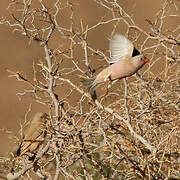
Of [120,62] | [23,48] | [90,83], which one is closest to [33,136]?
[90,83]

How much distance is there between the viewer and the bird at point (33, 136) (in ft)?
8.69

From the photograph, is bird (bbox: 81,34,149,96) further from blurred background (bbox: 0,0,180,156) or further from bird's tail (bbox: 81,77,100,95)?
blurred background (bbox: 0,0,180,156)

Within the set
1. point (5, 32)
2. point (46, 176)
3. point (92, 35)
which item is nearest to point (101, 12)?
point (92, 35)

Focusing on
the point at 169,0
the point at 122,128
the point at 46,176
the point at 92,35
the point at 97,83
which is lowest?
the point at 46,176

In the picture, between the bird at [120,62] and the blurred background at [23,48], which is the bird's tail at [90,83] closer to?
the bird at [120,62]

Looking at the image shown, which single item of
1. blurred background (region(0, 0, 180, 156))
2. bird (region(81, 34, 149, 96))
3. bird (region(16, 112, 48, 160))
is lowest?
bird (region(16, 112, 48, 160))

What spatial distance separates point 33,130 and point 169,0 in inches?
37.3

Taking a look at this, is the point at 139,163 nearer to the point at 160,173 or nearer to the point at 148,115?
the point at 160,173

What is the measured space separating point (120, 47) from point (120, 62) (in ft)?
0.22

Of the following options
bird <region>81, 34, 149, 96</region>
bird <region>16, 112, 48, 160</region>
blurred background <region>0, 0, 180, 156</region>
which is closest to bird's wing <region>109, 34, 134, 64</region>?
bird <region>81, 34, 149, 96</region>

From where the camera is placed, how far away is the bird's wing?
2.44 metres

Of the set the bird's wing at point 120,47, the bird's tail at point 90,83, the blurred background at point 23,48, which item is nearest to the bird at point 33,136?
the bird's tail at point 90,83

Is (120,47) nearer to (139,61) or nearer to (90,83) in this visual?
(139,61)

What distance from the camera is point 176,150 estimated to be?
2346 mm
